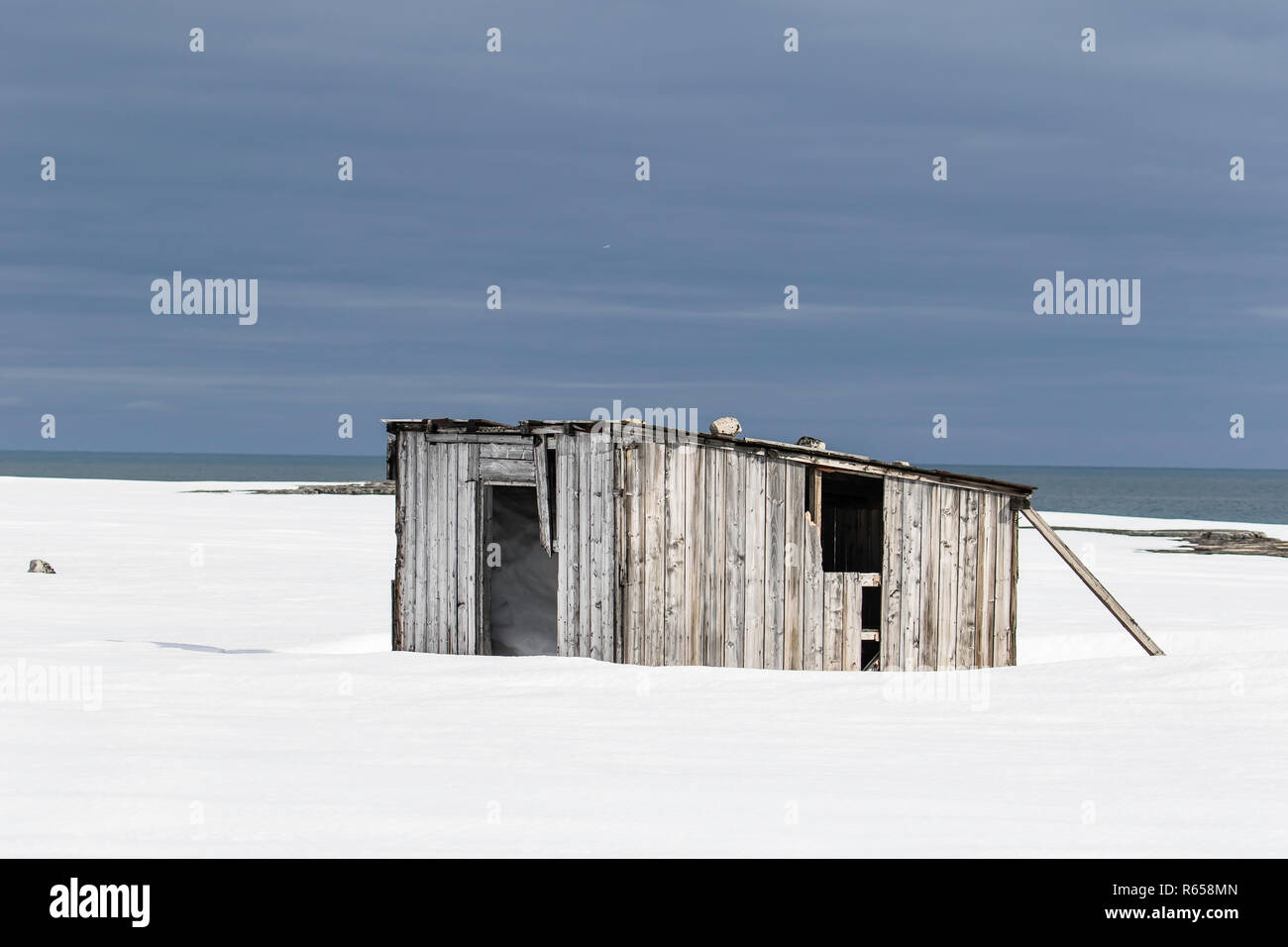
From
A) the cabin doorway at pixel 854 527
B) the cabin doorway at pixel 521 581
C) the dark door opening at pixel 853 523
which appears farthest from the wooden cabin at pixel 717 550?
the dark door opening at pixel 853 523

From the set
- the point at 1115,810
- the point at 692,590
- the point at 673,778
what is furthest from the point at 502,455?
the point at 1115,810

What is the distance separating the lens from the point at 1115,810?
997 cm

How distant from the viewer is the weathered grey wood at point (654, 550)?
16.6 meters

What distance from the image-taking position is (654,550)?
1666 centimetres

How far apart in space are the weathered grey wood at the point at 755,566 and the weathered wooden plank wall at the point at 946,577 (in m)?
1.62

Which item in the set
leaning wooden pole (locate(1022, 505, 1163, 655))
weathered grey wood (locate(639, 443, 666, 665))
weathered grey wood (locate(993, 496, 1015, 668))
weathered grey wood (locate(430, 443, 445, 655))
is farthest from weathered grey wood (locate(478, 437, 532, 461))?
leaning wooden pole (locate(1022, 505, 1163, 655))

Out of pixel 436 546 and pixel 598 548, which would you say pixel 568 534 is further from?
pixel 436 546

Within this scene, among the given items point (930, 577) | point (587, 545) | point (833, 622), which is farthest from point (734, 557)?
point (930, 577)

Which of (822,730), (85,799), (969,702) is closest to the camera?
(85,799)

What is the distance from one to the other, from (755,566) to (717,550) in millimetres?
516

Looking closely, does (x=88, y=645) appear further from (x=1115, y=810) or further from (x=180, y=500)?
(x=180, y=500)

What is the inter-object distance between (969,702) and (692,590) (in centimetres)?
373

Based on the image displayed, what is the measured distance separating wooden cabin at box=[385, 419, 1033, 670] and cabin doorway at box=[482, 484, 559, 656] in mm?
1960

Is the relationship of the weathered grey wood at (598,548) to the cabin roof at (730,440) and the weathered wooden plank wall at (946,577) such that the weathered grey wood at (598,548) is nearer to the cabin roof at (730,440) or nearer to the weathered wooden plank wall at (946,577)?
the cabin roof at (730,440)
